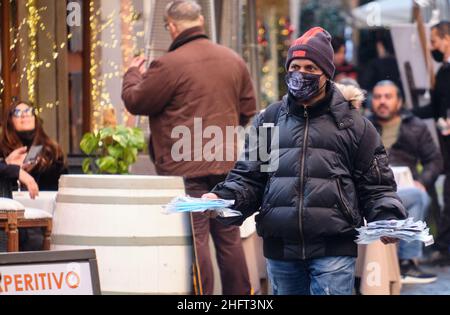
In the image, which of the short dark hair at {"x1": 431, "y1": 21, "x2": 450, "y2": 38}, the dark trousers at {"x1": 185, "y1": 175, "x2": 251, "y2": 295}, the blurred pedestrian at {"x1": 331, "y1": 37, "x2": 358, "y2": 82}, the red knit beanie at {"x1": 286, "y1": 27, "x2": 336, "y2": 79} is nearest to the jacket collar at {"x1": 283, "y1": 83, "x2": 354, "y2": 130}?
the red knit beanie at {"x1": 286, "y1": 27, "x2": 336, "y2": 79}

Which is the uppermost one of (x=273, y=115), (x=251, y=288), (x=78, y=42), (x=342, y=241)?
(x=78, y=42)

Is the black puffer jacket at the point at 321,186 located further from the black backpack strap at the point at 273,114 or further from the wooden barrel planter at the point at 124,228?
the wooden barrel planter at the point at 124,228

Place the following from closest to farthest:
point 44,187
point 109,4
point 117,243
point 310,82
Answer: point 310,82
point 117,243
point 44,187
point 109,4

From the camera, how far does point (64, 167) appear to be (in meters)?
7.93

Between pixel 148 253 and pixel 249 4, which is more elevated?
pixel 249 4

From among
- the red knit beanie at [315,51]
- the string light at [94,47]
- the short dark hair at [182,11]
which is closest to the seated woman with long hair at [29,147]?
the string light at [94,47]

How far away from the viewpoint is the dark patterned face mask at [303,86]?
5551mm

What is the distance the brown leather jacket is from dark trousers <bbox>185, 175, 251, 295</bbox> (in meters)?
0.09

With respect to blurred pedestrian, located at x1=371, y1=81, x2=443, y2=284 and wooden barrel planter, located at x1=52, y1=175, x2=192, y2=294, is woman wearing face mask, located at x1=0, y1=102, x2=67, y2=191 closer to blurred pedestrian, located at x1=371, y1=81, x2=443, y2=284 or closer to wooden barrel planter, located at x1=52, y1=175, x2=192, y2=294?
wooden barrel planter, located at x1=52, y1=175, x2=192, y2=294

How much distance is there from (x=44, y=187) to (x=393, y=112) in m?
4.21

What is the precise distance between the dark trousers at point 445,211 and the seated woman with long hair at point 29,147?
4873 mm

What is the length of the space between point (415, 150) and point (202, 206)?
6.03 meters
